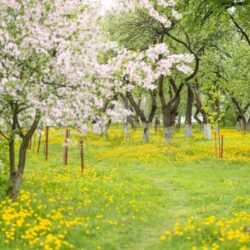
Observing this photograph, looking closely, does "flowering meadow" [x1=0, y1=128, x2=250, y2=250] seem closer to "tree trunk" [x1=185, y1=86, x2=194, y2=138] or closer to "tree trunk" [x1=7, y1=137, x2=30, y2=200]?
"tree trunk" [x1=7, y1=137, x2=30, y2=200]

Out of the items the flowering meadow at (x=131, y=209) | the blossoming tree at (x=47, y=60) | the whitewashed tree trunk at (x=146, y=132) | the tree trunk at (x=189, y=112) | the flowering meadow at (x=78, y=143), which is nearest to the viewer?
the flowering meadow at (x=131, y=209)

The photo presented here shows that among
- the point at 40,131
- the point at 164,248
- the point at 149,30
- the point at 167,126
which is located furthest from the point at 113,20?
the point at 164,248

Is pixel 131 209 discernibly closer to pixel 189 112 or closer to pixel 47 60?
pixel 47 60

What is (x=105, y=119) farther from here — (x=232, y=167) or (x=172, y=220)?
(x=232, y=167)

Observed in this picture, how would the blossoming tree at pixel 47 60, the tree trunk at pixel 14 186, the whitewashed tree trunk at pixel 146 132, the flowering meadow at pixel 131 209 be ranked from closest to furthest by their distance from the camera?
1. the flowering meadow at pixel 131 209
2. the blossoming tree at pixel 47 60
3. the tree trunk at pixel 14 186
4. the whitewashed tree trunk at pixel 146 132

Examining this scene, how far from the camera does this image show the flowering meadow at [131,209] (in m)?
9.95

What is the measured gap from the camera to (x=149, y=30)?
3091 cm

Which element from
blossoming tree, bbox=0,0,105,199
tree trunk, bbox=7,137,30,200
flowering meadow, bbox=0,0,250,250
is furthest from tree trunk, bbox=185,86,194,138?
blossoming tree, bbox=0,0,105,199

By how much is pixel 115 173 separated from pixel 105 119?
7552 mm

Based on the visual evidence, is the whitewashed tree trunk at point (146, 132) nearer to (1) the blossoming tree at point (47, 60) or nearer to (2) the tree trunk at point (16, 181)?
(2) the tree trunk at point (16, 181)

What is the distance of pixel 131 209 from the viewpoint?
13094mm

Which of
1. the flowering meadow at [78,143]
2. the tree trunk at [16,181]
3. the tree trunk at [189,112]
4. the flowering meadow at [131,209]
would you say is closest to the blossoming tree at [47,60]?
the flowering meadow at [78,143]

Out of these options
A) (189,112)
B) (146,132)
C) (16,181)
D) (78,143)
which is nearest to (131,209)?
(78,143)

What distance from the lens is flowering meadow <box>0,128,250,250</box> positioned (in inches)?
392
